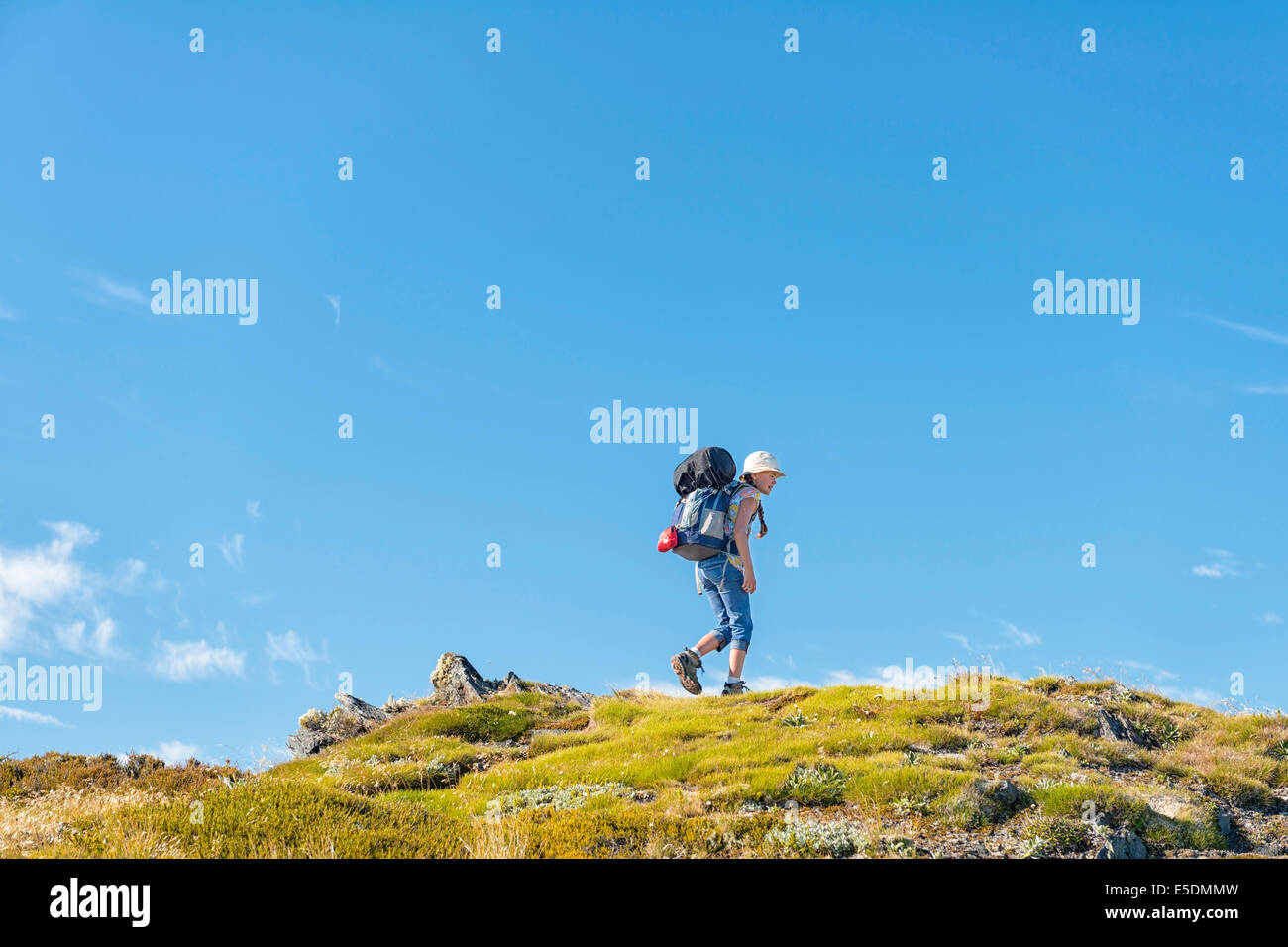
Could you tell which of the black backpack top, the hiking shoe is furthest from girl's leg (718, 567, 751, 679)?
the black backpack top

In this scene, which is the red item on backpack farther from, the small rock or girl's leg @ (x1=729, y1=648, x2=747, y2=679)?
the small rock

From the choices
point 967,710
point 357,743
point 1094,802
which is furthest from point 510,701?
point 1094,802

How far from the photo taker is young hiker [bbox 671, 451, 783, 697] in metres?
19.5

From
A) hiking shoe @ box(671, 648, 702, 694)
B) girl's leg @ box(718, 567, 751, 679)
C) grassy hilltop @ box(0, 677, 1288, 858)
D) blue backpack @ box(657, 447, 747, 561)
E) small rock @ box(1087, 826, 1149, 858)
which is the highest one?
blue backpack @ box(657, 447, 747, 561)

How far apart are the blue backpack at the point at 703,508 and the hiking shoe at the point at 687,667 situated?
2.01m

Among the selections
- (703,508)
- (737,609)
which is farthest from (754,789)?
(703,508)

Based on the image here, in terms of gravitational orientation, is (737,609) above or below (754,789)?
above

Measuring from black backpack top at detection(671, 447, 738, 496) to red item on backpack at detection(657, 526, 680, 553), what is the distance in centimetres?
99

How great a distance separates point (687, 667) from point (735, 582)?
2.04 metres

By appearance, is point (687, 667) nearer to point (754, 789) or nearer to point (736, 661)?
point (736, 661)

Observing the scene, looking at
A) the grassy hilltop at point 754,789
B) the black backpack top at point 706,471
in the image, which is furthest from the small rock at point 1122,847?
the black backpack top at point 706,471

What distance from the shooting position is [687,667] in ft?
65.3
